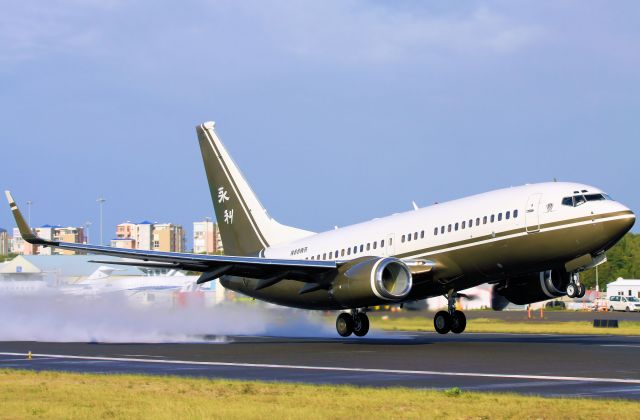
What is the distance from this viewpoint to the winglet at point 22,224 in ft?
136

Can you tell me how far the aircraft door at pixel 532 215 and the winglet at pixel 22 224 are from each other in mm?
19209

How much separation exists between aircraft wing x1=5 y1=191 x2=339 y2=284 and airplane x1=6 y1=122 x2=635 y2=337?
0.15ft

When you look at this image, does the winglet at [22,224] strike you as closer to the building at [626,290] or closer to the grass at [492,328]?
the grass at [492,328]

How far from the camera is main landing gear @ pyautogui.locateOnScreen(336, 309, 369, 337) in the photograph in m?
45.8

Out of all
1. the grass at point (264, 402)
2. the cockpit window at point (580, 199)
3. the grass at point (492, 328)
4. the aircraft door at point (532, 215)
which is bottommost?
the grass at point (264, 402)

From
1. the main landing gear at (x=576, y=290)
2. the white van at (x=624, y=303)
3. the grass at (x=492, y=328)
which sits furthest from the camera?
the white van at (x=624, y=303)

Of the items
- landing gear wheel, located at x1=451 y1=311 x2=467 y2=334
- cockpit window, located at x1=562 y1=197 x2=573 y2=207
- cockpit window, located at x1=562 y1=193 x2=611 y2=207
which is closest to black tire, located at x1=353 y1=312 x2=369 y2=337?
landing gear wheel, located at x1=451 y1=311 x2=467 y2=334

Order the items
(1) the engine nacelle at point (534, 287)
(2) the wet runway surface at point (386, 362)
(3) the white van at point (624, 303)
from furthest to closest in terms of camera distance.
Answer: (3) the white van at point (624, 303), (1) the engine nacelle at point (534, 287), (2) the wet runway surface at point (386, 362)

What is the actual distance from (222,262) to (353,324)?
691 centimetres

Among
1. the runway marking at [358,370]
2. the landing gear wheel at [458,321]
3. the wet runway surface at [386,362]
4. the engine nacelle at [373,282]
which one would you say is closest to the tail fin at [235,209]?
the wet runway surface at [386,362]

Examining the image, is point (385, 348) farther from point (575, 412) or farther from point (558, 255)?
point (575, 412)

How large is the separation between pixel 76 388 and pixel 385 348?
18032 millimetres

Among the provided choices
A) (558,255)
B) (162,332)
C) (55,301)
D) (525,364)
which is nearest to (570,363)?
(525,364)

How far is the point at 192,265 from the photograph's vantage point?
4575 cm
